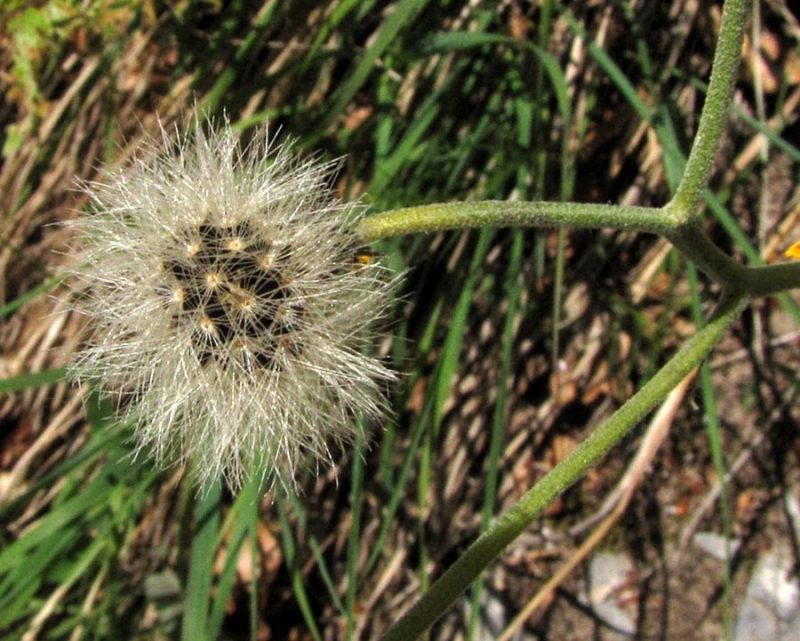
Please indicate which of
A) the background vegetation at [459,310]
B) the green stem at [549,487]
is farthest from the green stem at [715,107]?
the background vegetation at [459,310]

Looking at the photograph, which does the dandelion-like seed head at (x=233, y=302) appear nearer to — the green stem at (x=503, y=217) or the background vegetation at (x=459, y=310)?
the green stem at (x=503, y=217)

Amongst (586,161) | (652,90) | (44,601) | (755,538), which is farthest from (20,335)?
(755,538)

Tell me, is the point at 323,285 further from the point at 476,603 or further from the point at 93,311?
the point at 476,603

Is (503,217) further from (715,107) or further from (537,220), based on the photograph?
(715,107)

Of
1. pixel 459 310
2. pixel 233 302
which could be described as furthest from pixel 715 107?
pixel 459 310

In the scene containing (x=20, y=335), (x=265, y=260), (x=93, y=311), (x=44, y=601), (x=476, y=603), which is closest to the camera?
(x=265, y=260)

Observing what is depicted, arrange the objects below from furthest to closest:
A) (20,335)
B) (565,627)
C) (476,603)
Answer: (20,335)
(565,627)
(476,603)

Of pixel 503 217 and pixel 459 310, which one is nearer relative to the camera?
pixel 503 217
